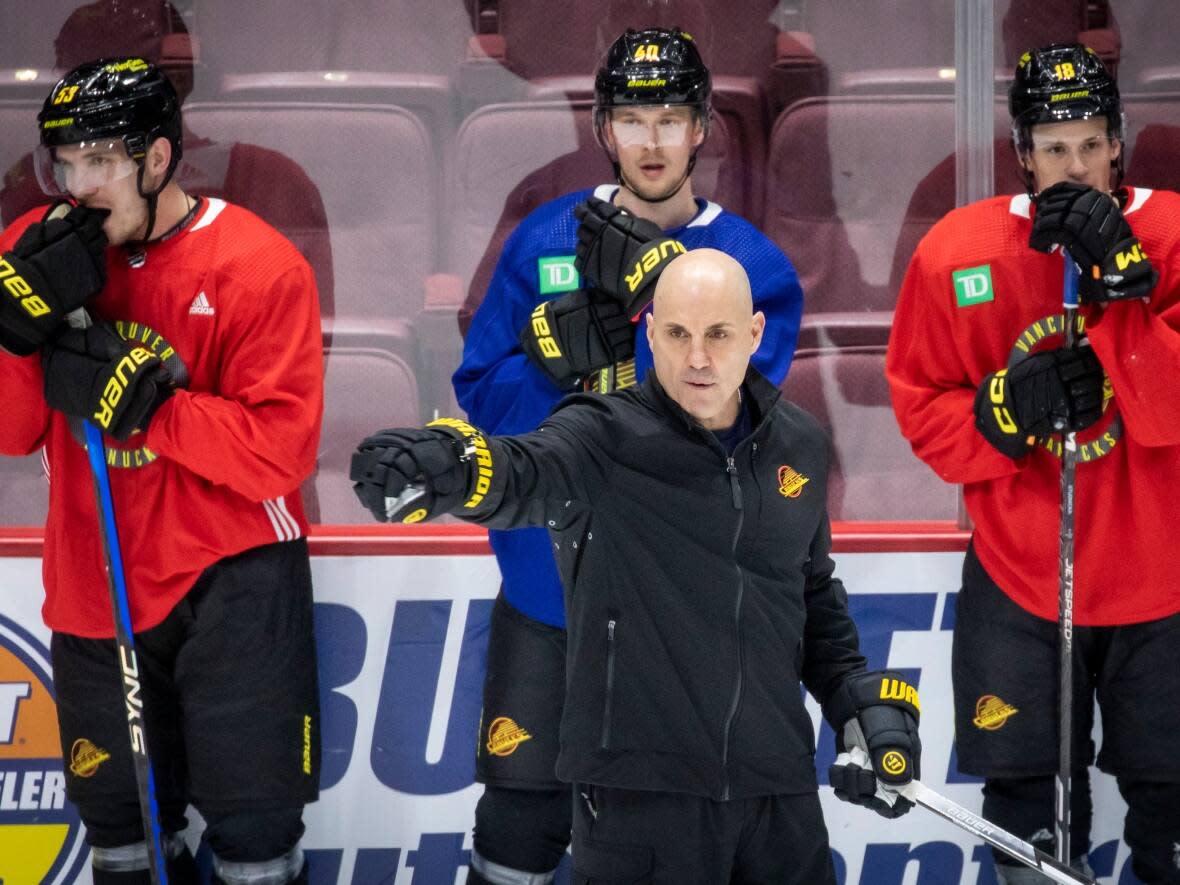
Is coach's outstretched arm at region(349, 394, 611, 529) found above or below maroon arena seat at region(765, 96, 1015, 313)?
below

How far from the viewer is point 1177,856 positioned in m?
3.36

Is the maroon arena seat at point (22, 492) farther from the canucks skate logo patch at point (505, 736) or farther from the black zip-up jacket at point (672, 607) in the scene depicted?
the black zip-up jacket at point (672, 607)

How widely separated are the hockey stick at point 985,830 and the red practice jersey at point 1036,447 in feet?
2.05

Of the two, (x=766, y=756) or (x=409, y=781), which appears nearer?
(x=766, y=756)

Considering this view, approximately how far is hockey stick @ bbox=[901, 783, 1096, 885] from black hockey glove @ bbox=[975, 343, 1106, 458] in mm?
781

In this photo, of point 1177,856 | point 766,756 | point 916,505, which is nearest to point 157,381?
point 766,756

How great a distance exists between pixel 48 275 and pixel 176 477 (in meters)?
0.46

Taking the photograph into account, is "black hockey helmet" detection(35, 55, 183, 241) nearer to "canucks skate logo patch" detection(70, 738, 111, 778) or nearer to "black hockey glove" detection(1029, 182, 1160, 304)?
"canucks skate logo patch" detection(70, 738, 111, 778)

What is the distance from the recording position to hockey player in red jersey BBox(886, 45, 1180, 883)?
10.8ft

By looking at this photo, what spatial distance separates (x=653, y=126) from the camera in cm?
338

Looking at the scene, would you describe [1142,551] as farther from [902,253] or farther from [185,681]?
[185,681]

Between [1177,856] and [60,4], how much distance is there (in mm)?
3056

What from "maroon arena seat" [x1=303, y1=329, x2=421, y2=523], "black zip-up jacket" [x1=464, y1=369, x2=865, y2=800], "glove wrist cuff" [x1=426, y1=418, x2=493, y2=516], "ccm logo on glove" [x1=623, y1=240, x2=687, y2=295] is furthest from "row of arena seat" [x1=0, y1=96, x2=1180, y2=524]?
"glove wrist cuff" [x1=426, y1=418, x2=493, y2=516]

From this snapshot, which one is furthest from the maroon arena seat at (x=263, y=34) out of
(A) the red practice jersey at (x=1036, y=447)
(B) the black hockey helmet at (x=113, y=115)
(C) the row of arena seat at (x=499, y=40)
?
(A) the red practice jersey at (x=1036, y=447)
